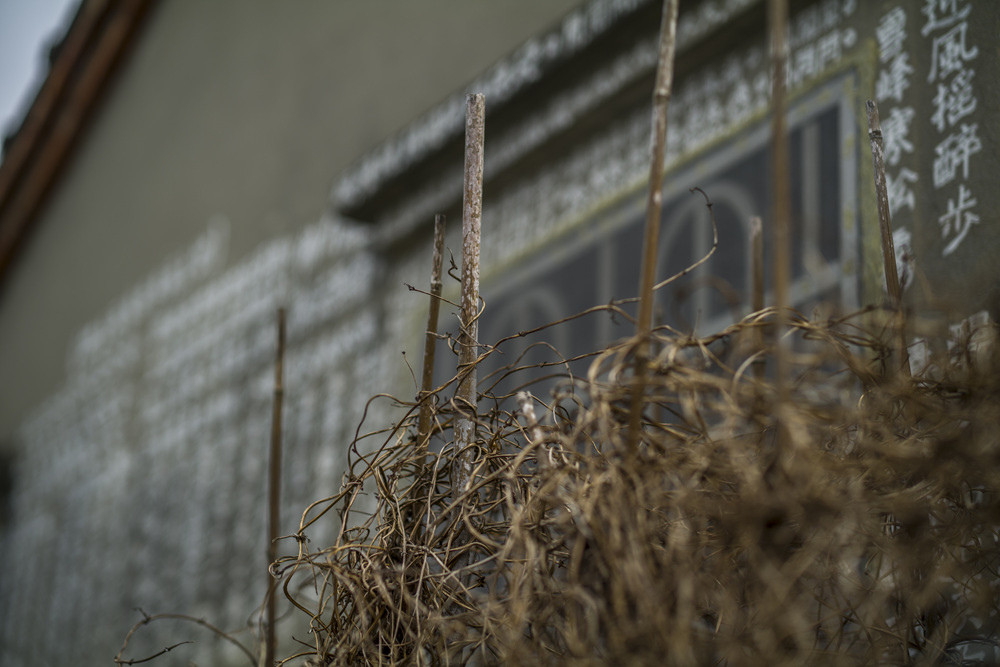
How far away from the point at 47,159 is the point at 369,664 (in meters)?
4.72

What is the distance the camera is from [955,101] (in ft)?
4.39

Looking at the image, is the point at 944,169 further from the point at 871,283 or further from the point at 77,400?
the point at 77,400

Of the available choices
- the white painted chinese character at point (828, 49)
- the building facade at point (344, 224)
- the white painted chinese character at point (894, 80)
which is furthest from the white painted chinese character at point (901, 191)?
the white painted chinese character at point (828, 49)

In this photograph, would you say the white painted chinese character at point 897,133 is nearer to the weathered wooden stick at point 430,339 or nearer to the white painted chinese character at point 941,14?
the white painted chinese character at point 941,14

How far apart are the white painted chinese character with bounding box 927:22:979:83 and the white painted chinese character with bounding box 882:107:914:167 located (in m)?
0.05

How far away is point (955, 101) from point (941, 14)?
14 cm

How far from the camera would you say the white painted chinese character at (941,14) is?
1.37 m

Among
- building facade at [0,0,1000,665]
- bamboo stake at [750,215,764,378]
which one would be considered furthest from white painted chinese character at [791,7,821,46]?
bamboo stake at [750,215,764,378]

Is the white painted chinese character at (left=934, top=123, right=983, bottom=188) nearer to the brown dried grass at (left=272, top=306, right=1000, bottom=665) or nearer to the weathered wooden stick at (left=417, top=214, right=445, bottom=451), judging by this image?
the brown dried grass at (left=272, top=306, right=1000, bottom=665)

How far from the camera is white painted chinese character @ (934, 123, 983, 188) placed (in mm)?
1291

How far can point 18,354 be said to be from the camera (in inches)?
197

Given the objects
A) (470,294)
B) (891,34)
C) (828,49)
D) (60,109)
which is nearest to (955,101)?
(891,34)

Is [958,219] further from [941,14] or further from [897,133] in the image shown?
[941,14]

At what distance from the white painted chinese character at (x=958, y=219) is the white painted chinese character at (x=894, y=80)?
21 centimetres
